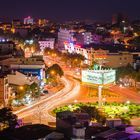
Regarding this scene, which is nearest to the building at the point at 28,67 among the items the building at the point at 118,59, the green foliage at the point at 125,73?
the green foliage at the point at 125,73

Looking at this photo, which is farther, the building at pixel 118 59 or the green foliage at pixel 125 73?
the building at pixel 118 59

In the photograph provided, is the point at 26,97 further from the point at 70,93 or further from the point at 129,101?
the point at 129,101

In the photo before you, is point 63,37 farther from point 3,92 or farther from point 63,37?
point 3,92

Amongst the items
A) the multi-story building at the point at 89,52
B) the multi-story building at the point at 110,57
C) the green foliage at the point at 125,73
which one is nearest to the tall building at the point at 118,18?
the multi-story building at the point at 89,52

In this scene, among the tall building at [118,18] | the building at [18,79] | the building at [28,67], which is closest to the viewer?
the building at [18,79]

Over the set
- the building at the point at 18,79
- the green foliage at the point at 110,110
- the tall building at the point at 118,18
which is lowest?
the green foliage at the point at 110,110

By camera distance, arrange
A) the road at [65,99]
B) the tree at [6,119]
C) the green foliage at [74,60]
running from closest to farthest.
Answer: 1. the tree at [6,119]
2. the road at [65,99]
3. the green foliage at [74,60]

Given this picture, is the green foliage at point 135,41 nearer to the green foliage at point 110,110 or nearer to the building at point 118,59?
the building at point 118,59

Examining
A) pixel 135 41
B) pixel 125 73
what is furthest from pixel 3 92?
pixel 135 41

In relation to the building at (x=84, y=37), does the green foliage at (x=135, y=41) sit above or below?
below
